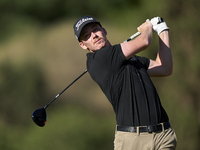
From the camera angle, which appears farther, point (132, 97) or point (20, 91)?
point (20, 91)

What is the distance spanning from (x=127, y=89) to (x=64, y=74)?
77.4 inches

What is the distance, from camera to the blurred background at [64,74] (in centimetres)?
386

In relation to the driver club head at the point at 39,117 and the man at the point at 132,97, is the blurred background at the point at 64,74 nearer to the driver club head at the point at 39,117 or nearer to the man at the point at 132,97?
the driver club head at the point at 39,117

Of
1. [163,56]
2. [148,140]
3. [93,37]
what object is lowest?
[148,140]

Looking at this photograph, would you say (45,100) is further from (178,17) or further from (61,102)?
(178,17)

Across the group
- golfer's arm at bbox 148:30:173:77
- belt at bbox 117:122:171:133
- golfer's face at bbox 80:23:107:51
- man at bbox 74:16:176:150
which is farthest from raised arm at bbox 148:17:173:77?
belt at bbox 117:122:171:133

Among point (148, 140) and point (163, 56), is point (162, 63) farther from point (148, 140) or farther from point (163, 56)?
point (148, 140)

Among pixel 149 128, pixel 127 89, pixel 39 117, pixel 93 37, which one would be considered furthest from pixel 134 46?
pixel 39 117

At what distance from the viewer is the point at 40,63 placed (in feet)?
13.0

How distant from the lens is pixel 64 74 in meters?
3.97

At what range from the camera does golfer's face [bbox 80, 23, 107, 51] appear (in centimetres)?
235

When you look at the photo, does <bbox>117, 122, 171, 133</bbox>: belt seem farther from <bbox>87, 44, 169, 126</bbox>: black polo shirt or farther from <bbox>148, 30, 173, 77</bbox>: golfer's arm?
<bbox>148, 30, 173, 77</bbox>: golfer's arm

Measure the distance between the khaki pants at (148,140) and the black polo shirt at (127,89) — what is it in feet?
0.24

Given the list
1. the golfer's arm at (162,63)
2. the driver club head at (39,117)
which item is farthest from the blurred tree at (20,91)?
the golfer's arm at (162,63)
